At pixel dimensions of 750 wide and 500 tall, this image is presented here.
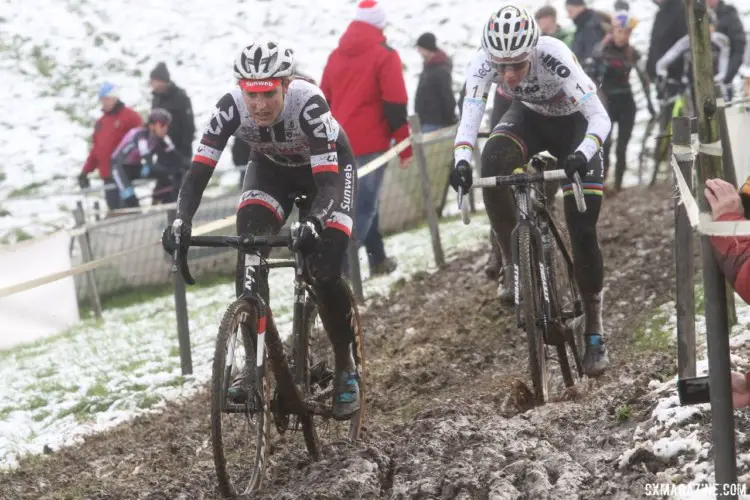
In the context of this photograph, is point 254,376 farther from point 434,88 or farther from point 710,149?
point 434,88

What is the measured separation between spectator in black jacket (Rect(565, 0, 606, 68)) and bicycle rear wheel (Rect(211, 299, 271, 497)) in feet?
33.1

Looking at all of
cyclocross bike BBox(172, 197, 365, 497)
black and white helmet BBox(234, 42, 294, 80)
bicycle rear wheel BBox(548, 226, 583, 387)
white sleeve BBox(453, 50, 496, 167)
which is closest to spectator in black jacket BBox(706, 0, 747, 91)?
bicycle rear wheel BBox(548, 226, 583, 387)

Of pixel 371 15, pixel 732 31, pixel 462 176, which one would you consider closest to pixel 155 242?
pixel 371 15

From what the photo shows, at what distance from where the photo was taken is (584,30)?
48.3ft

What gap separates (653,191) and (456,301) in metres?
5.68

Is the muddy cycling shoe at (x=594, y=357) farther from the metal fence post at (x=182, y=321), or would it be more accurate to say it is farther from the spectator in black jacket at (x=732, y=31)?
the spectator in black jacket at (x=732, y=31)

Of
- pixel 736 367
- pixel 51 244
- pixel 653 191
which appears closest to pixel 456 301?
pixel 51 244

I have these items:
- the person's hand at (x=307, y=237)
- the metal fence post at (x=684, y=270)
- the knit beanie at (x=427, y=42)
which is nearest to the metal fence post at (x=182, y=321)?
the person's hand at (x=307, y=237)

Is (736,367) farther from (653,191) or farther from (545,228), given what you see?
(653,191)

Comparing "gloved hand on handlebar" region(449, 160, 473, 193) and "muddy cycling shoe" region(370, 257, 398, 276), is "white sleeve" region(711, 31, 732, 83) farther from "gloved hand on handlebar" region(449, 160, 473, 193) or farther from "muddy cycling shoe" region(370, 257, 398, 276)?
"gloved hand on handlebar" region(449, 160, 473, 193)

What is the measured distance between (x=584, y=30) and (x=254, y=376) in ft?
34.2

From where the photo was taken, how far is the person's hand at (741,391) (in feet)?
14.6

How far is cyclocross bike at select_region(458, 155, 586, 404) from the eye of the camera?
661 centimetres

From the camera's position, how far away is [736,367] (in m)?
5.73
